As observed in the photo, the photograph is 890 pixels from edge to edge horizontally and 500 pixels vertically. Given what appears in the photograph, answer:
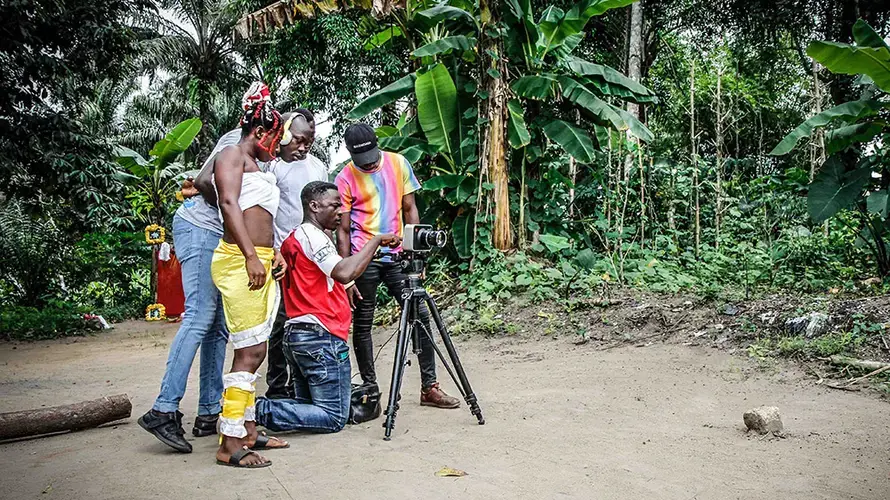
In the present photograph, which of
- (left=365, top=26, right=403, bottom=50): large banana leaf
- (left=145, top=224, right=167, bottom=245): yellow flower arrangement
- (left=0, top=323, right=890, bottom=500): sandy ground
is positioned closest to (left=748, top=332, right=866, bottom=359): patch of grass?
(left=0, top=323, right=890, bottom=500): sandy ground

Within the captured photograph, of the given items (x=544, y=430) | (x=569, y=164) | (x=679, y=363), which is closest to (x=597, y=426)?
(x=544, y=430)

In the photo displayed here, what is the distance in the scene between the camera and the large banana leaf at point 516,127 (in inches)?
328

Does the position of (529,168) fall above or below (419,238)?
above

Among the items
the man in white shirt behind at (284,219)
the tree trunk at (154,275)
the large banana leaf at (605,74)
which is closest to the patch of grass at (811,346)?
the man in white shirt behind at (284,219)

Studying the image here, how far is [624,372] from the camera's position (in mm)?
5547

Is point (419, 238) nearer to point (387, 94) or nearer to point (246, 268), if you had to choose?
point (246, 268)

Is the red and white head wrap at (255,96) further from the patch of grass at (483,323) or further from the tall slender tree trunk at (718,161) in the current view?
the tall slender tree trunk at (718,161)

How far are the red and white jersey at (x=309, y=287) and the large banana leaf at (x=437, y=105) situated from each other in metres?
4.66

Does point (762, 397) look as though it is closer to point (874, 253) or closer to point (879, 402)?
point (879, 402)

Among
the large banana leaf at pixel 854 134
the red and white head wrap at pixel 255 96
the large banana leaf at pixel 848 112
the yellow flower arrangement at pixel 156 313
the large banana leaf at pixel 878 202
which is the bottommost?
the yellow flower arrangement at pixel 156 313

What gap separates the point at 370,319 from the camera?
4.72 meters

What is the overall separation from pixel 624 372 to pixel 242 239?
3.12m

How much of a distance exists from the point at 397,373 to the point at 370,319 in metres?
0.72

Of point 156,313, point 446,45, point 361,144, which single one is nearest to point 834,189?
point 446,45
